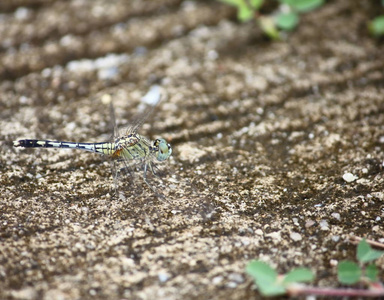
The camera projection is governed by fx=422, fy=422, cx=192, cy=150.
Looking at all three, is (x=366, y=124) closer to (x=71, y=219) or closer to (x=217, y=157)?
(x=217, y=157)

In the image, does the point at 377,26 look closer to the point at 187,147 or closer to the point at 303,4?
the point at 303,4

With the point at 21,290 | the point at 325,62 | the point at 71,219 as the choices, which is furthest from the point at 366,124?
the point at 21,290

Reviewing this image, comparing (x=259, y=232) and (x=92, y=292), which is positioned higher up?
(x=259, y=232)

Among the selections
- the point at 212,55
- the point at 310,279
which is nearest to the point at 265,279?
the point at 310,279

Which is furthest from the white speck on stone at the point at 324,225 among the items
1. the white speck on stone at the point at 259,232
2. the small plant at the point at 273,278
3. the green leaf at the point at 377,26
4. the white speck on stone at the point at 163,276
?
the green leaf at the point at 377,26

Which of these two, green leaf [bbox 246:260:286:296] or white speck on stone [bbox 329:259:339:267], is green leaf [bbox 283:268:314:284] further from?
white speck on stone [bbox 329:259:339:267]
